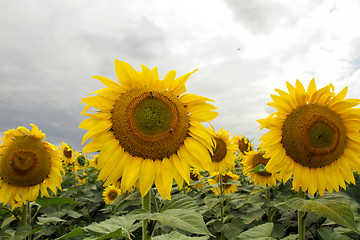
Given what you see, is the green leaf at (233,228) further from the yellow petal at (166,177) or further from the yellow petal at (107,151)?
the yellow petal at (107,151)

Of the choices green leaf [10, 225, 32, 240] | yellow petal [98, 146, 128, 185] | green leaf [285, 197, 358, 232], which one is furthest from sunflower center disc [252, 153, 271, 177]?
green leaf [10, 225, 32, 240]

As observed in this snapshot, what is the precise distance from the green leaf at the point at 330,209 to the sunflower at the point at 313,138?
0.36 metres

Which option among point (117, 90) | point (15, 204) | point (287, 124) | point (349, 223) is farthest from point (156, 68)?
point (15, 204)

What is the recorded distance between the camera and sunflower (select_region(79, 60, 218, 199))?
6.81 feet

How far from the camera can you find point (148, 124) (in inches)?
82.6

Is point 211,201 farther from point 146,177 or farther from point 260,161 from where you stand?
point 146,177

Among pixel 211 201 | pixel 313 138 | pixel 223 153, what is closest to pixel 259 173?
pixel 223 153

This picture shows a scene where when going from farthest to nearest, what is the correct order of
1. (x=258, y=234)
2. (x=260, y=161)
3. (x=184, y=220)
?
(x=260, y=161) < (x=258, y=234) < (x=184, y=220)

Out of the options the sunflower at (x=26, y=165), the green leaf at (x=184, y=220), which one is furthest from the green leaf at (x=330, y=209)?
the sunflower at (x=26, y=165)

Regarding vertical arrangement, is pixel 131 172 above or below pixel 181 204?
above

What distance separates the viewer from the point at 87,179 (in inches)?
385

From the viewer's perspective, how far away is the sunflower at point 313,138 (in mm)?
2963

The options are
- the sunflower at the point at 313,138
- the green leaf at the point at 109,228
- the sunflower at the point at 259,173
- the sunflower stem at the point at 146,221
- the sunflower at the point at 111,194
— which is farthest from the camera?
the sunflower at the point at 111,194

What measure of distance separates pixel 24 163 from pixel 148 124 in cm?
302
